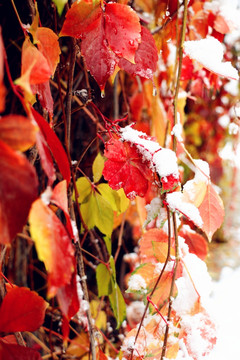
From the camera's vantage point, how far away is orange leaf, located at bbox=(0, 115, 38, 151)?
292 millimetres

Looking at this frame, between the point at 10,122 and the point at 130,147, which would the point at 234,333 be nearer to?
the point at 130,147

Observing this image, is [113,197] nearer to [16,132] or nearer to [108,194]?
[108,194]

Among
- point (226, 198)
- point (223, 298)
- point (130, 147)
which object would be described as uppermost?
point (130, 147)

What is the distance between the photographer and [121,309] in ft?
2.56

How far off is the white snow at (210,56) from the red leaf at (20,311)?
423 mm

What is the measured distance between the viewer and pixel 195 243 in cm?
75

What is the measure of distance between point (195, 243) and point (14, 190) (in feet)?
1.73

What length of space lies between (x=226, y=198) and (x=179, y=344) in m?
4.15

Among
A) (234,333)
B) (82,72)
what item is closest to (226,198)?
(234,333)

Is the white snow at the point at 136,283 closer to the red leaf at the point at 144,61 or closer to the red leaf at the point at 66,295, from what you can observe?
the red leaf at the point at 66,295

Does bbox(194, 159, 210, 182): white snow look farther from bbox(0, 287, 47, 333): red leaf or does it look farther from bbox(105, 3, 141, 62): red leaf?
bbox(0, 287, 47, 333): red leaf

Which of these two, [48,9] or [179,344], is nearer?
[179,344]

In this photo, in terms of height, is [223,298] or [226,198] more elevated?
[223,298]

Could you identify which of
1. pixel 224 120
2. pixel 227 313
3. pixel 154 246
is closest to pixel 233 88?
pixel 224 120
